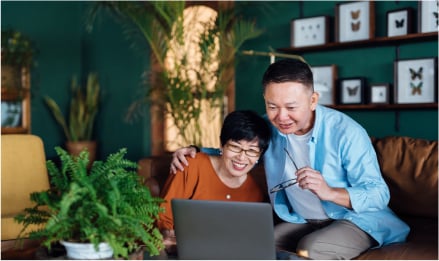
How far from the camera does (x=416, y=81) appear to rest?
364cm

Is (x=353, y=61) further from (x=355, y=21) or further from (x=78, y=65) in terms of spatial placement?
(x=78, y=65)

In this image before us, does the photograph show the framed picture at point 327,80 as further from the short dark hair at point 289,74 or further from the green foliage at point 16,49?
the green foliage at point 16,49

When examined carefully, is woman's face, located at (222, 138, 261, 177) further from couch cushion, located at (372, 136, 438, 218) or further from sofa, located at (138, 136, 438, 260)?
couch cushion, located at (372, 136, 438, 218)

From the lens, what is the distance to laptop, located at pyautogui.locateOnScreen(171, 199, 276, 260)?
4.87 ft

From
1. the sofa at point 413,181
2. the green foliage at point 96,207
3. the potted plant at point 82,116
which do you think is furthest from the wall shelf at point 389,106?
the potted plant at point 82,116

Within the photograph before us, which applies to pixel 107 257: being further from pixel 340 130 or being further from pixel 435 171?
pixel 435 171

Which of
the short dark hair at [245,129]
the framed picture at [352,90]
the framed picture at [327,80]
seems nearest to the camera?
the short dark hair at [245,129]

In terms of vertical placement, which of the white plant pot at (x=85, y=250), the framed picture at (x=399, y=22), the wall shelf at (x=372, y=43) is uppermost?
the framed picture at (x=399, y=22)

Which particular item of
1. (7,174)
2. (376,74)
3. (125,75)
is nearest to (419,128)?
(376,74)

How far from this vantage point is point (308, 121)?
7.61 feet

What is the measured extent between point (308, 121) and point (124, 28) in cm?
398

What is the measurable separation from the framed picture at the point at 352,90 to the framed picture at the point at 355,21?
0.31 metres

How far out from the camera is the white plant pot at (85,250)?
1428mm

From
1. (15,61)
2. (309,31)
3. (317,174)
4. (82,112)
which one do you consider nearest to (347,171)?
(317,174)
